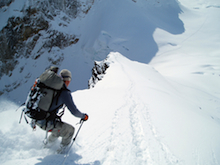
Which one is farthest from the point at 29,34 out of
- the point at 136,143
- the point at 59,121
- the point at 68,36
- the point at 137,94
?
the point at 136,143

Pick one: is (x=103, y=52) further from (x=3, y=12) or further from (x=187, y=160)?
(x=187, y=160)

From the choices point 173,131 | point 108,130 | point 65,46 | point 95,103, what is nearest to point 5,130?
point 108,130

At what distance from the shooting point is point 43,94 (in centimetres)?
221

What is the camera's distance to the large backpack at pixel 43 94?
221 centimetres

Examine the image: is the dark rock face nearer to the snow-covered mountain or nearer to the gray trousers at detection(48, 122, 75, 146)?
the snow-covered mountain

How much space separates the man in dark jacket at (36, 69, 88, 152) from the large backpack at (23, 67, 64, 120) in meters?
0.12

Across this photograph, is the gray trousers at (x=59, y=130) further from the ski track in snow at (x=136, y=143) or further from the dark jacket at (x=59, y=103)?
the ski track in snow at (x=136, y=143)

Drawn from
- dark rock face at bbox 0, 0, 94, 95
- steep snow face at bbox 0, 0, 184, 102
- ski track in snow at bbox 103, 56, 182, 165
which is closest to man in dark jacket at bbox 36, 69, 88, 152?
ski track in snow at bbox 103, 56, 182, 165

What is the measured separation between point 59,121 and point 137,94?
508 centimetres

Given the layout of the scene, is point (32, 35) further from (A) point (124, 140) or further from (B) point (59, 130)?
(A) point (124, 140)

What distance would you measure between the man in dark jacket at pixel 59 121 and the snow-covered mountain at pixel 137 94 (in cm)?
33

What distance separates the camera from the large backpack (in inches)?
86.8

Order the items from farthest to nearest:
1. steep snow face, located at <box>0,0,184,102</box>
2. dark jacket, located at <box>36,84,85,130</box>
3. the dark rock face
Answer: the dark rock face → steep snow face, located at <box>0,0,184,102</box> → dark jacket, located at <box>36,84,85,130</box>

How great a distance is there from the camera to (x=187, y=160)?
274 cm
